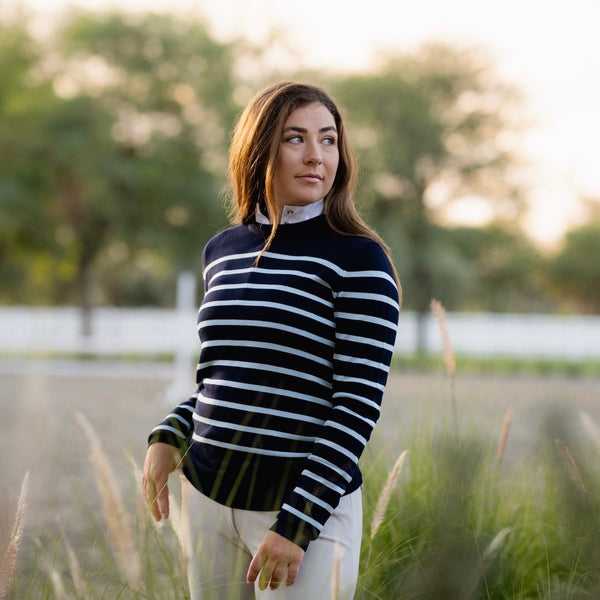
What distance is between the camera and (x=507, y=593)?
2443 millimetres

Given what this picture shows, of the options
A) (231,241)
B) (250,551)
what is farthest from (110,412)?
A: (250,551)

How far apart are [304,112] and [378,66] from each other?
23105mm

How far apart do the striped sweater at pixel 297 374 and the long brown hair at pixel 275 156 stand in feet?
0.18

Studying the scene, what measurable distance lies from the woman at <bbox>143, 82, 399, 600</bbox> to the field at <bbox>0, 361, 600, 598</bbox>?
0.29 m

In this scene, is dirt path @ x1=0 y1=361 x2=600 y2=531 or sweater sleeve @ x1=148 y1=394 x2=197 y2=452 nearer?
sweater sleeve @ x1=148 y1=394 x2=197 y2=452

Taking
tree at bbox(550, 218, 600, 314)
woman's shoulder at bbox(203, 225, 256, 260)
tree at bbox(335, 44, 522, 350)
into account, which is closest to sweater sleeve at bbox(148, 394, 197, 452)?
woman's shoulder at bbox(203, 225, 256, 260)

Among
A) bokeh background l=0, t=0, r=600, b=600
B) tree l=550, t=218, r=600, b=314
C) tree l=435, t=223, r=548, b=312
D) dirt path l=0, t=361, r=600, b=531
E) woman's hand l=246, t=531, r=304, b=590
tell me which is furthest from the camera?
tree l=550, t=218, r=600, b=314

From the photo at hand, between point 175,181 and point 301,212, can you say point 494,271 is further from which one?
point 301,212

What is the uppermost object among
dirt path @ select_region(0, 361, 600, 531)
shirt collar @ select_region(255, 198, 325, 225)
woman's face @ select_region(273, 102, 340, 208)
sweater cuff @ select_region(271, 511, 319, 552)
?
woman's face @ select_region(273, 102, 340, 208)

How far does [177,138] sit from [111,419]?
11.3m

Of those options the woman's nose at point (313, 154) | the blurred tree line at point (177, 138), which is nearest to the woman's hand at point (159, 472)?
the woman's nose at point (313, 154)

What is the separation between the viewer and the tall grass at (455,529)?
1873mm

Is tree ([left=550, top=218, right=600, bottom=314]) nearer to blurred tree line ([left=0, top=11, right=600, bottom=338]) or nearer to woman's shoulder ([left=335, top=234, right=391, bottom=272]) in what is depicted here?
blurred tree line ([left=0, top=11, right=600, bottom=338])

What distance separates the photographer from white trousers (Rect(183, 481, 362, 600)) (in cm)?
163
